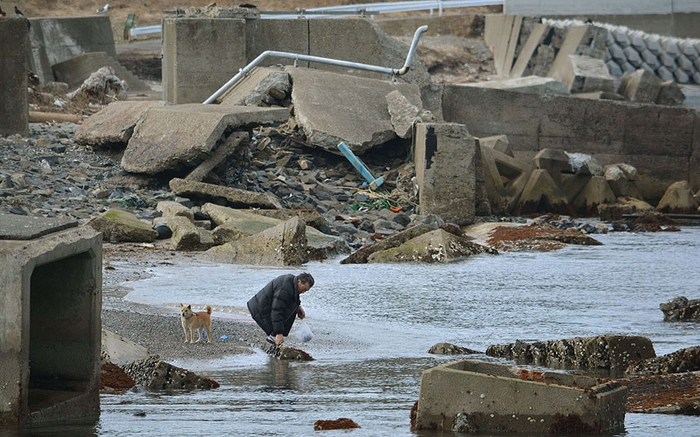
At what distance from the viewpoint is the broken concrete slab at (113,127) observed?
60.6 ft

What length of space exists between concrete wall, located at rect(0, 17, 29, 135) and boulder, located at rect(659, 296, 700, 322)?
40.0 ft

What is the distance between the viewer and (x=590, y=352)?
901 cm

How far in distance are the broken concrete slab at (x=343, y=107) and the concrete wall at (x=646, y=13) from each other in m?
15.7

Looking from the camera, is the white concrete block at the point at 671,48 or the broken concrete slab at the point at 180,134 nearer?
the broken concrete slab at the point at 180,134

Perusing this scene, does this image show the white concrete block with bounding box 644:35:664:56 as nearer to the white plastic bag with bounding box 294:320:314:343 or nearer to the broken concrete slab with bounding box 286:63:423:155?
the broken concrete slab with bounding box 286:63:423:155

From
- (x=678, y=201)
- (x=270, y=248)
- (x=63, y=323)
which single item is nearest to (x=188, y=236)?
(x=270, y=248)

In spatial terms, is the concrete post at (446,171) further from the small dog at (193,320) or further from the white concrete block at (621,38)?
the white concrete block at (621,38)

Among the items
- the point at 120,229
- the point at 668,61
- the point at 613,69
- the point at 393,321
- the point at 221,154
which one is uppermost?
the point at 668,61

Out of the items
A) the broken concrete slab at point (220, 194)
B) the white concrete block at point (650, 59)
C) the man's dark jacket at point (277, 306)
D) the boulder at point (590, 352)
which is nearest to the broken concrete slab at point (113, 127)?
the broken concrete slab at point (220, 194)

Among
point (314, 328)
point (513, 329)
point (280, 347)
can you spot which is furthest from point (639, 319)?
point (280, 347)

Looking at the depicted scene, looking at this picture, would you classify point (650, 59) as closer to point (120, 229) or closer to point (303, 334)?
point (120, 229)

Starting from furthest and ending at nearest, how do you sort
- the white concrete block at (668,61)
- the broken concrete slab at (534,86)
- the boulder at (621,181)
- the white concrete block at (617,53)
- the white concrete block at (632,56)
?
1. the white concrete block at (668,61)
2. the white concrete block at (632,56)
3. the white concrete block at (617,53)
4. the broken concrete slab at (534,86)
5. the boulder at (621,181)

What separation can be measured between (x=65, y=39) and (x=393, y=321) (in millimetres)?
20954

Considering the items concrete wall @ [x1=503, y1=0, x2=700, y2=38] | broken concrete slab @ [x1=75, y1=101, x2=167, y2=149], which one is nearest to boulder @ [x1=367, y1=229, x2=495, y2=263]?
broken concrete slab @ [x1=75, y1=101, x2=167, y2=149]
